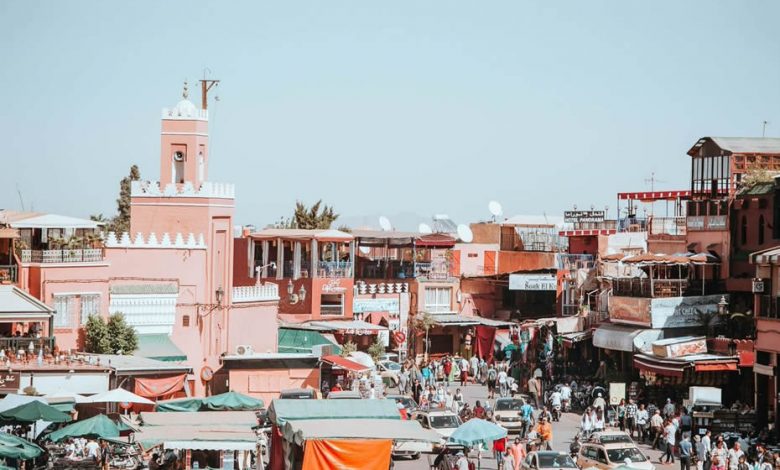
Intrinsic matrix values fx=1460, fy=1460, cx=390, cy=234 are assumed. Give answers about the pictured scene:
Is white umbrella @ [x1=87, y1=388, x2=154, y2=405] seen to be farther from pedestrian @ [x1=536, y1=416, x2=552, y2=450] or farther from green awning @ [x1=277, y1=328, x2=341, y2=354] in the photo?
green awning @ [x1=277, y1=328, x2=341, y2=354]

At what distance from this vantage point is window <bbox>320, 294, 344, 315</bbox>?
6006cm

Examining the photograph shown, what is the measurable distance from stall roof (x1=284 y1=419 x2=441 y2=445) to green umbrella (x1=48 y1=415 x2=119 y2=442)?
209 inches

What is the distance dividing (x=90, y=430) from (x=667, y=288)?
911 inches

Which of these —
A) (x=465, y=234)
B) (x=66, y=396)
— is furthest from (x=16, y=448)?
(x=465, y=234)

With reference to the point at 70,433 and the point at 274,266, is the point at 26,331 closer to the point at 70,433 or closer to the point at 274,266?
the point at 70,433

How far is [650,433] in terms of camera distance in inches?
1580

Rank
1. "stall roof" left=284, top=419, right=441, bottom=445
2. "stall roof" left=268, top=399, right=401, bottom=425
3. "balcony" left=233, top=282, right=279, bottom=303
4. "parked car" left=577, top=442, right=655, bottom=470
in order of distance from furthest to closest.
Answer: "balcony" left=233, top=282, right=279, bottom=303 → "parked car" left=577, top=442, right=655, bottom=470 → "stall roof" left=268, top=399, right=401, bottom=425 → "stall roof" left=284, top=419, right=441, bottom=445

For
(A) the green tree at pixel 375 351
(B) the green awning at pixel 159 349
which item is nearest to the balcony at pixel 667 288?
(A) the green tree at pixel 375 351

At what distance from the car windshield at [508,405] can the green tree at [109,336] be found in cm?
1158

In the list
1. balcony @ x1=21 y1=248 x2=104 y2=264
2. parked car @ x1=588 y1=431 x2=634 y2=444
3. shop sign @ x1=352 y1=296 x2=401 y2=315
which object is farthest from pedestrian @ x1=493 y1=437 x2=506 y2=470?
shop sign @ x1=352 y1=296 x2=401 y2=315

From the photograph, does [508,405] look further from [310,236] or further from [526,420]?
[310,236]

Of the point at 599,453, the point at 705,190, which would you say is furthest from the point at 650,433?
the point at 705,190

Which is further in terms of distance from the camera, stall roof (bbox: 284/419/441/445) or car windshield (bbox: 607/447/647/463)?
car windshield (bbox: 607/447/647/463)

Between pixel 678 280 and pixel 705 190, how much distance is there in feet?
17.3
